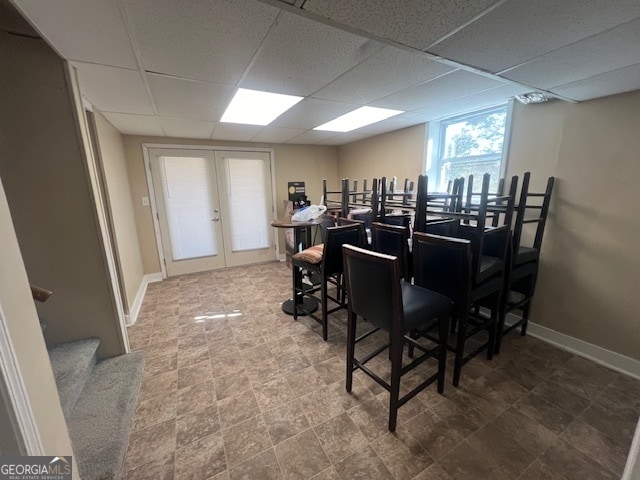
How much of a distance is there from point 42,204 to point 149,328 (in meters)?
1.51

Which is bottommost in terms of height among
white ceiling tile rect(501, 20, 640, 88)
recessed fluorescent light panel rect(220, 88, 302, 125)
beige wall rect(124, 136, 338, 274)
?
beige wall rect(124, 136, 338, 274)

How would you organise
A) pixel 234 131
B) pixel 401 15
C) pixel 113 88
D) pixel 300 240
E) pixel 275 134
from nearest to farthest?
pixel 401 15, pixel 113 88, pixel 300 240, pixel 234 131, pixel 275 134

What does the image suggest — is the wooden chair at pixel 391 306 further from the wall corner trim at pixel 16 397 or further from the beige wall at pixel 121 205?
the beige wall at pixel 121 205

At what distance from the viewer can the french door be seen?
4.04 meters

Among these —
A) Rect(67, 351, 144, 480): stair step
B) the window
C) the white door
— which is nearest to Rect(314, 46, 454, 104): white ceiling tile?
the window

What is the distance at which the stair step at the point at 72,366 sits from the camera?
162 centimetres

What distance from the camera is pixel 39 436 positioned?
2.34 feet

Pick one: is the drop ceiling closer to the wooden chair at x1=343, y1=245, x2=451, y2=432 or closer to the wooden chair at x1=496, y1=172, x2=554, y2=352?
the wooden chair at x1=496, y1=172, x2=554, y2=352

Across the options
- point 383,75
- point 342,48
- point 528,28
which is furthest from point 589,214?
point 342,48

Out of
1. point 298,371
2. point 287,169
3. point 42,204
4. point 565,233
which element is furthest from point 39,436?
point 287,169

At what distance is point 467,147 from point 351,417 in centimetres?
308

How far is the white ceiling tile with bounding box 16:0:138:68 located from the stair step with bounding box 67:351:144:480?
7.14 feet

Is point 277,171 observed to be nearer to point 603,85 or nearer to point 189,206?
point 189,206

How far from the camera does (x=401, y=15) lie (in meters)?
1.14
